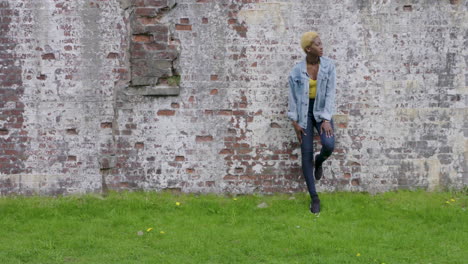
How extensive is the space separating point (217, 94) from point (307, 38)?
4.32 feet

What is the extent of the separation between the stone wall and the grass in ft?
0.91

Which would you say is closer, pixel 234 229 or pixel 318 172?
pixel 234 229

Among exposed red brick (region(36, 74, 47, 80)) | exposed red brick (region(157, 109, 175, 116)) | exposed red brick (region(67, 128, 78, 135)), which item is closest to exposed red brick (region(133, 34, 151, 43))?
exposed red brick (region(157, 109, 175, 116))

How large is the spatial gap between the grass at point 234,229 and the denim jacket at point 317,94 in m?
1.09

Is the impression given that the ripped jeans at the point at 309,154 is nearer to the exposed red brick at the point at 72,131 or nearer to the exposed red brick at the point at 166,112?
the exposed red brick at the point at 166,112

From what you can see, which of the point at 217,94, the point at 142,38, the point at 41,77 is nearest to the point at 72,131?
the point at 41,77

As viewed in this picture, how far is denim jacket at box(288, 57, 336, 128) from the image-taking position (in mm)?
6242

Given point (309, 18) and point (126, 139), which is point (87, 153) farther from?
point (309, 18)

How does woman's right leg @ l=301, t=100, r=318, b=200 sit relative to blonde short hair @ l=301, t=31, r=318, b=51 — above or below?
below

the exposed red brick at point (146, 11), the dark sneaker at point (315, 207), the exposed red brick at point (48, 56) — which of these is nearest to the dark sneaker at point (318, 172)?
the dark sneaker at point (315, 207)

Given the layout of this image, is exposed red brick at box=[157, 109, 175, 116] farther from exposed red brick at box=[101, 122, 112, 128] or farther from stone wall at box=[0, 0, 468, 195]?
exposed red brick at box=[101, 122, 112, 128]

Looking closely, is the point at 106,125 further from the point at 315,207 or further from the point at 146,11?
the point at 315,207

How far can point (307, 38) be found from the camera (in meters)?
6.21

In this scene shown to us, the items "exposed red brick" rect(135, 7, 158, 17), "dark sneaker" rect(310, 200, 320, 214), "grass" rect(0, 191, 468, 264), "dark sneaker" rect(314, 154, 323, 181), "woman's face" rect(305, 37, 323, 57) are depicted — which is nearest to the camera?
"grass" rect(0, 191, 468, 264)
